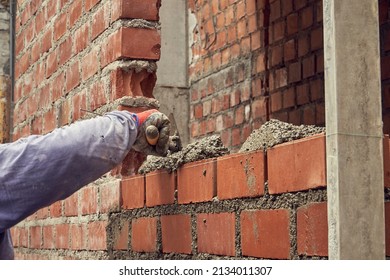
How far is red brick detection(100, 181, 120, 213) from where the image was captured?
2.47m

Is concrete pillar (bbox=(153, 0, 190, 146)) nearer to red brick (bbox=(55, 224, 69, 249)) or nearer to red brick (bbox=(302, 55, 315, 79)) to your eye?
red brick (bbox=(302, 55, 315, 79))

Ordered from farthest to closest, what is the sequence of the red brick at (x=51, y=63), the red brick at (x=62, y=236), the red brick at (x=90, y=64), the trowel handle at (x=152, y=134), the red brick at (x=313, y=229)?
the red brick at (x=51, y=63), the red brick at (x=62, y=236), the red brick at (x=90, y=64), the trowel handle at (x=152, y=134), the red brick at (x=313, y=229)

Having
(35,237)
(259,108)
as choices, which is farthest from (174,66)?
(35,237)

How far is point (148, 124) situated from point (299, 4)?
213cm

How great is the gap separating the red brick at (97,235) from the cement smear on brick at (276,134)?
79 centimetres

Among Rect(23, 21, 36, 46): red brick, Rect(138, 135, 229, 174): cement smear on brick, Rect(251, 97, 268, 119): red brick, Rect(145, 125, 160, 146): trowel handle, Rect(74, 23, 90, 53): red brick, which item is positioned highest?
Rect(23, 21, 36, 46): red brick

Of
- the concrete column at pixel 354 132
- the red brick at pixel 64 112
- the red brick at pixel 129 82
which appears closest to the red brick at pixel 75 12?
the red brick at pixel 64 112

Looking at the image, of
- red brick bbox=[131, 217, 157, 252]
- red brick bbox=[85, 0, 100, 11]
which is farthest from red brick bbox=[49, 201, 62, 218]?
red brick bbox=[85, 0, 100, 11]

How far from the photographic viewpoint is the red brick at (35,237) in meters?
3.24

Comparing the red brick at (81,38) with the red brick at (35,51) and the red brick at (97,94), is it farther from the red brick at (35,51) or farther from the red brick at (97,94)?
the red brick at (35,51)

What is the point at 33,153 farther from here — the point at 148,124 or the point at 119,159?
the point at 148,124

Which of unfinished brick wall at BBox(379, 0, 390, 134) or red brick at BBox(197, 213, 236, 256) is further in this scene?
unfinished brick wall at BBox(379, 0, 390, 134)

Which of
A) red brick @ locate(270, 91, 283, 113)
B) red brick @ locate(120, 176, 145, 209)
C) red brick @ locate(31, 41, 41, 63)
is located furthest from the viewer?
red brick @ locate(270, 91, 283, 113)

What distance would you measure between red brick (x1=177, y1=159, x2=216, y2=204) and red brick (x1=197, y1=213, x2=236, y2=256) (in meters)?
0.06
